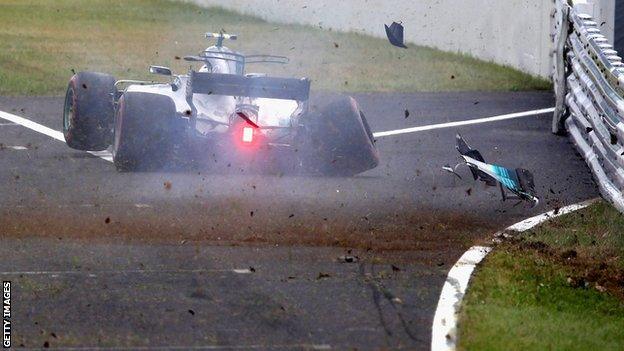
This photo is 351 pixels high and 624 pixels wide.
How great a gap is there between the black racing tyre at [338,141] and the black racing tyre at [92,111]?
2036 mm

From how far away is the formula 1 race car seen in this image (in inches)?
464

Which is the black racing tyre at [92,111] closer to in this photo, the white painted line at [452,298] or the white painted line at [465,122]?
the white painted line at [465,122]

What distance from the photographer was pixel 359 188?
12031mm

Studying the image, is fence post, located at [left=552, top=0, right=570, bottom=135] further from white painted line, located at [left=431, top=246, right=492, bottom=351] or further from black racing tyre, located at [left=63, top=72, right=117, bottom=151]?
white painted line, located at [left=431, top=246, right=492, bottom=351]

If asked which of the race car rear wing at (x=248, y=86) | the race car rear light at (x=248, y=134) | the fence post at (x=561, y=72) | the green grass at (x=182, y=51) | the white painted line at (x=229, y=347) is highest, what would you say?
the white painted line at (x=229, y=347)

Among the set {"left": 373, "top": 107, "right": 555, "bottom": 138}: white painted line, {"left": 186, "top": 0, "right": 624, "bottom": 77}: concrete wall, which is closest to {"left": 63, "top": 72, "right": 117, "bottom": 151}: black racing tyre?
{"left": 373, "top": 107, "right": 555, "bottom": 138}: white painted line

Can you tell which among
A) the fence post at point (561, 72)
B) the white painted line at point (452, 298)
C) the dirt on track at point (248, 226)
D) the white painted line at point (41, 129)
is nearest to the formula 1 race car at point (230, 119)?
the white painted line at point (41, 129)

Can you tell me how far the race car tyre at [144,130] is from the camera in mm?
11820

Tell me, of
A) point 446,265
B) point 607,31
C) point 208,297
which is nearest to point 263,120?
point 446,265

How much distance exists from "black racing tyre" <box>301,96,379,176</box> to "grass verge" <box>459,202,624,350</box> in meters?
2.22

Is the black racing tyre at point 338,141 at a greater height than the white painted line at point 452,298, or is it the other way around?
the white painted line at point 452,298

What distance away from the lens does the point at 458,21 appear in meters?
23.8

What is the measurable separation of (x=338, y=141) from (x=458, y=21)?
12.0 metres

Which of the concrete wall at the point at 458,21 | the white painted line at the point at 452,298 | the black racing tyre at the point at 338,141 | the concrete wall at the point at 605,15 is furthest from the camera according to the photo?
the concrete wall at the point at 458,21
